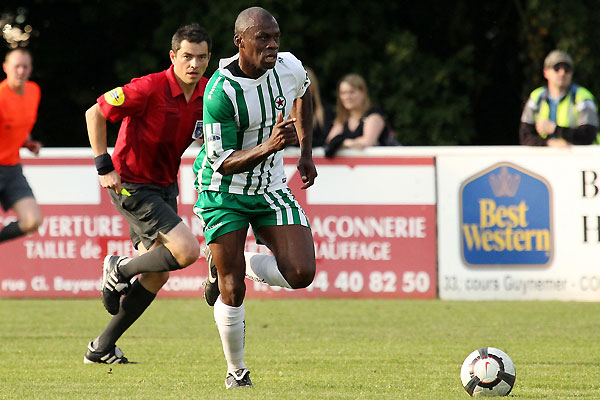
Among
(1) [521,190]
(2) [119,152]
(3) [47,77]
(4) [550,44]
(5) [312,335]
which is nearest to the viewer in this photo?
(2) [119,152]

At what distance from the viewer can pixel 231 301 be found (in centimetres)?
648

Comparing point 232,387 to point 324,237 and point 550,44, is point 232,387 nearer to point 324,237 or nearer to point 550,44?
point 324,237

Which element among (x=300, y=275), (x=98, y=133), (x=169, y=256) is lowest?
(x=300, y=275)

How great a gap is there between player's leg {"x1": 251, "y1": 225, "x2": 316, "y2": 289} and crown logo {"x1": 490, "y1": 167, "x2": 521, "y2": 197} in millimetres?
5270

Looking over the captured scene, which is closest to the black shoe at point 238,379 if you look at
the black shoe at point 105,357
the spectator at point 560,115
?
the black shoe at point 105,357

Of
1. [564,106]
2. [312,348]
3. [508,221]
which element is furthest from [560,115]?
[312,348]

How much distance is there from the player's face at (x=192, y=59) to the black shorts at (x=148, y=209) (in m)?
0.81

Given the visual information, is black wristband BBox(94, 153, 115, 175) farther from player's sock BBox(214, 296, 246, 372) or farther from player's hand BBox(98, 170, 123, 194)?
player's sock BBox(214, 296, 246, 372)

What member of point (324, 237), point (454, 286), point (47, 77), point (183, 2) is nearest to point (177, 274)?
point (324, 237)

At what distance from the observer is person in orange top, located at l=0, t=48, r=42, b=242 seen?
991cm

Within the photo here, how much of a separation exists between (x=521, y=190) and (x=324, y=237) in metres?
2.00

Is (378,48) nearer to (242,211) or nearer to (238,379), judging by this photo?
(242,211)

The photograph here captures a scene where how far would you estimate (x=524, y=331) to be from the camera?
9.31 metres

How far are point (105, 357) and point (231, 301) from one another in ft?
5.19
